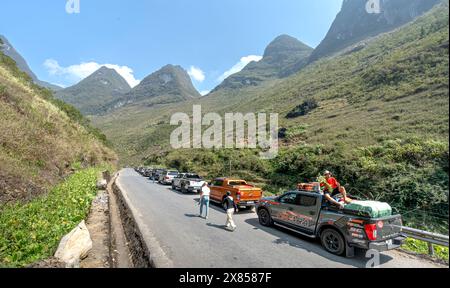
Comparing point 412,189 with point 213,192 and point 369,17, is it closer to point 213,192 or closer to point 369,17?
point 213,192

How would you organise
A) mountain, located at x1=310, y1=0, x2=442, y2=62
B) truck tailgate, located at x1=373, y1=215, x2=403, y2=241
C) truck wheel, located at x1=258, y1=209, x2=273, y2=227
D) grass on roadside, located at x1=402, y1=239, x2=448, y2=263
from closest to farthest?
truck tailgate, located at x1=373, y1=215, x2=403, y2=241 → grass on roadside, located at x1=402, y1=239, x2=448, y2=263 → truck wheel, located at x1=258, y1=209, x2=273, y2=227 → mountain, located at x1=310, y1=0, x2=442, y2=62

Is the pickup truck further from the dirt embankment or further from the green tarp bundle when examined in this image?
the dirt embankment

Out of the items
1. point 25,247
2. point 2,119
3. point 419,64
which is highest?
point 419,64

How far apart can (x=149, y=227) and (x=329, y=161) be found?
14.4 metres

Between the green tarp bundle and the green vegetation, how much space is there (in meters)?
7.28

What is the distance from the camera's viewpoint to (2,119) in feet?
37.2

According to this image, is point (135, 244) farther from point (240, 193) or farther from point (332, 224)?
point (332, 224)

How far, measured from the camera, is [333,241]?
6633mm

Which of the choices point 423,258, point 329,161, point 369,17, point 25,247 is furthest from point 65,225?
point 369,17

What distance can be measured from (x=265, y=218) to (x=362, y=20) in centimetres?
15868

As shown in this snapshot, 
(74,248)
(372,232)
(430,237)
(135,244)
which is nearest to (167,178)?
(135,244)

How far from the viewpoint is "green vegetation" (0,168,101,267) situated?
499 cm

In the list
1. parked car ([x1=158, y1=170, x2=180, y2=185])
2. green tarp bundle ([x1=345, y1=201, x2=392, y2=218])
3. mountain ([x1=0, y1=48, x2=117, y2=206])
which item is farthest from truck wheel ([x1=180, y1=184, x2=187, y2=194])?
green tarp bundle ([x1=345, y1=201, x2=392, y2=218])

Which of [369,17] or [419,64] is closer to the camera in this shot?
[419,64]
